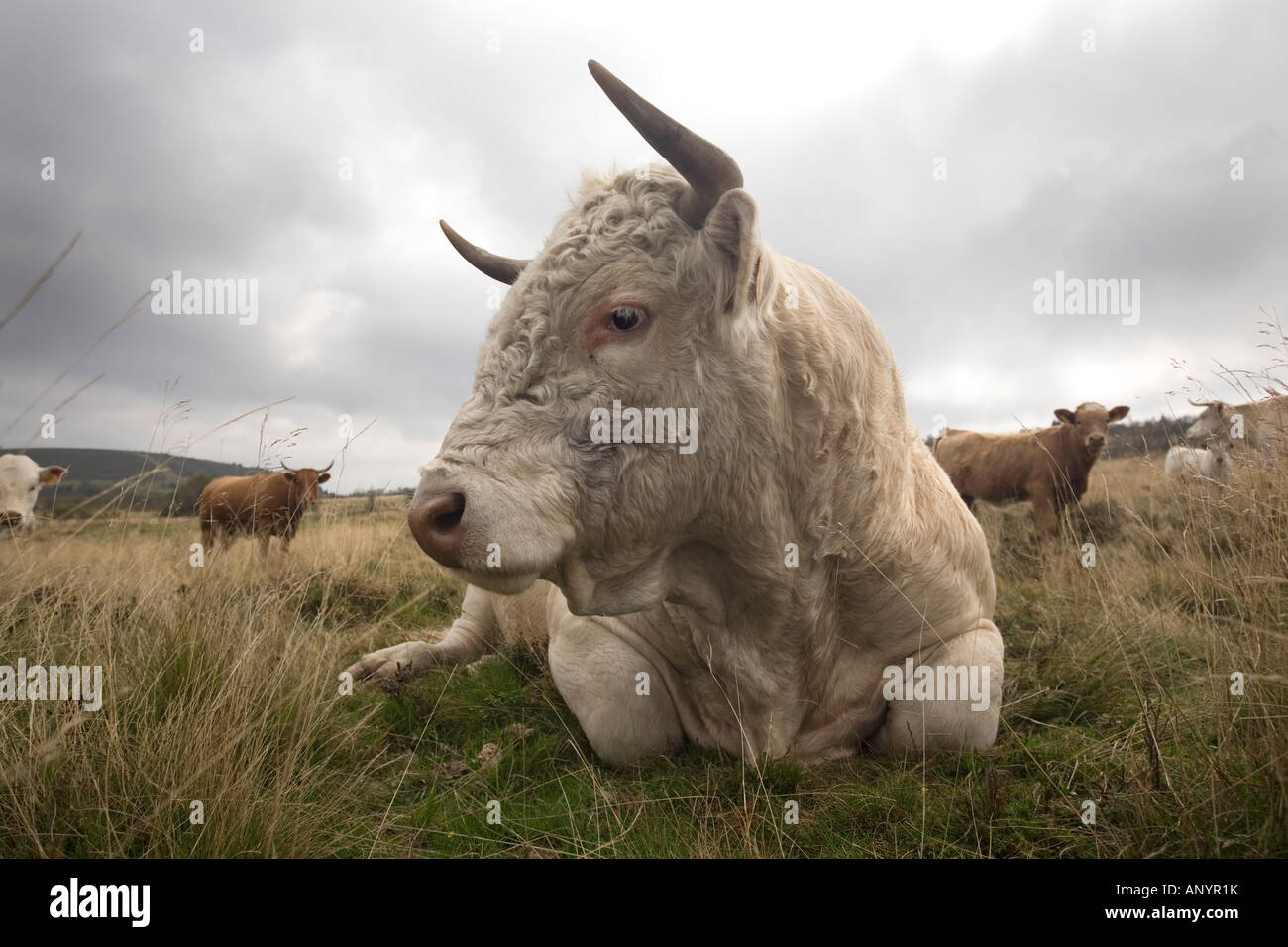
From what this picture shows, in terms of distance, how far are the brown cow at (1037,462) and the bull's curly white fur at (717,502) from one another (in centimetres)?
955

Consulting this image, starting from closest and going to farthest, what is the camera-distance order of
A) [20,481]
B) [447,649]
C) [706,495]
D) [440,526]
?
[440,526] < [706,495] < [447,649] < [20,481]

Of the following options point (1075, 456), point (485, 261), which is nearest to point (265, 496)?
point (485, 261)

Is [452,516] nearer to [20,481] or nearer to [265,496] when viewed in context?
[20,481]

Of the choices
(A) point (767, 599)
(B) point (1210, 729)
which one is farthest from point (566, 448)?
(B) point (1210, 729)

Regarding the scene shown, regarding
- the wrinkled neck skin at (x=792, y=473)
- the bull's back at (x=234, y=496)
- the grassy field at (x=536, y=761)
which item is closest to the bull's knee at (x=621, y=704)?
the grassy field at (x=536, y=761)

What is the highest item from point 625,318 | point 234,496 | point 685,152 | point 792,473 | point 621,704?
point 685,152

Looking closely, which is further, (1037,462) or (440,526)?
(1037,462)

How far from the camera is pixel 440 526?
7.59ft

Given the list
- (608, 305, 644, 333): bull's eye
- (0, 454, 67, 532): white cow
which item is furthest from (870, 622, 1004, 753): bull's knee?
(0, 454, 67, 532): white cow

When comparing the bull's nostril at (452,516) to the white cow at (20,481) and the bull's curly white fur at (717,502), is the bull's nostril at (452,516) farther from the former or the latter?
the white cow at (20,481)

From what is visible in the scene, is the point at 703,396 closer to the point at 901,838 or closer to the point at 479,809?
the point at 901,838

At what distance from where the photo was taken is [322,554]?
8.29m

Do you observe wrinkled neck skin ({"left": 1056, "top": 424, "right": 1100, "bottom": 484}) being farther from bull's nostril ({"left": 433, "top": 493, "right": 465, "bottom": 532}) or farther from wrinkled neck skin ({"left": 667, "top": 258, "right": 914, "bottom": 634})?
bull's nostril ({"left": 433, "top": 493, "right": 465, "bottom": 532})

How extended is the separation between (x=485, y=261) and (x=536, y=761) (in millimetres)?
2375
